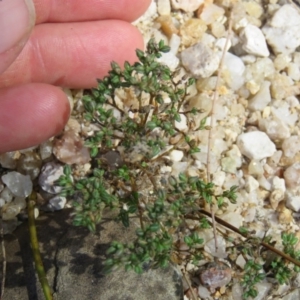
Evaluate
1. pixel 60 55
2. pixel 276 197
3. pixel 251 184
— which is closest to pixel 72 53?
pixel 60 55

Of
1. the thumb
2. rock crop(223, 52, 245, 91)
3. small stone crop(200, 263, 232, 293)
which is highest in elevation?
the thumb

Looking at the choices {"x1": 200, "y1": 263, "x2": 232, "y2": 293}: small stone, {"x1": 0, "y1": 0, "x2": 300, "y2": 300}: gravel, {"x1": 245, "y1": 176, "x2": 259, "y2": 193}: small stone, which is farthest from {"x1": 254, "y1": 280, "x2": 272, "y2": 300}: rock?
{"x1": 245, "y1": 176, "x2": 259, "y2": 193}: small stone

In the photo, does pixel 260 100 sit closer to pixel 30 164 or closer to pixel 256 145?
pixel 256 145

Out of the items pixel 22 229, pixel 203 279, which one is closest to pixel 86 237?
pixel 22 229

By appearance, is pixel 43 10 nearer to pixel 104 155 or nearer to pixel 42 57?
pixel 42 57

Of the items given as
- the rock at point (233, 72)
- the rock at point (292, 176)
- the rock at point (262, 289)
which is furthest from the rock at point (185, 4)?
the rock at point (262, 289)

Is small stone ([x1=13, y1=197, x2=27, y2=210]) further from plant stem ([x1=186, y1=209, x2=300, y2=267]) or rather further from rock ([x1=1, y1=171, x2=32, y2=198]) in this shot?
plant stem ([x1=186, y1=209, x2=300, y2=267])

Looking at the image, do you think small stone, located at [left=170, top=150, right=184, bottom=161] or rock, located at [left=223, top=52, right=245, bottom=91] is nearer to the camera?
small stone, located at [left=170, top=150, right=184, bottom=161]

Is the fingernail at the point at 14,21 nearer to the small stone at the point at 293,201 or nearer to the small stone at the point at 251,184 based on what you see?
the small stone at the point at 251,184
